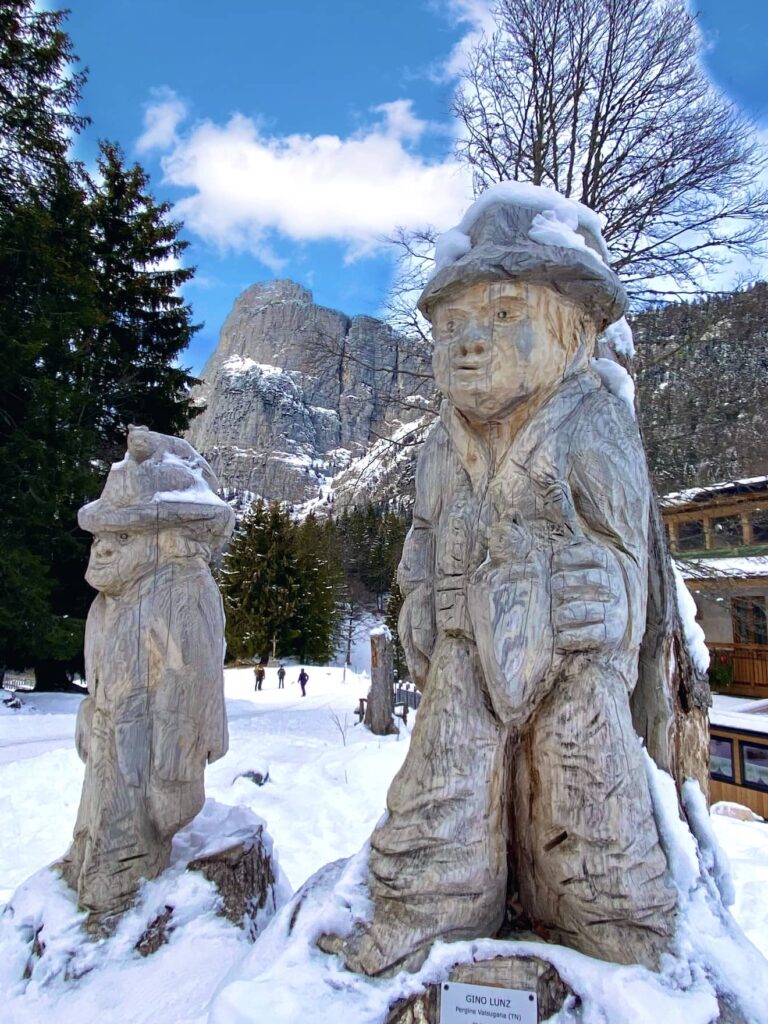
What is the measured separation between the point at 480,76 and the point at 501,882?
9.52 meters

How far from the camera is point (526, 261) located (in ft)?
6.42

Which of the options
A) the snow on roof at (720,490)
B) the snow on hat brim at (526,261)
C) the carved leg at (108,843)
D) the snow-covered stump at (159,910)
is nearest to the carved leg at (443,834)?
the snow on hat brim at (526,261)

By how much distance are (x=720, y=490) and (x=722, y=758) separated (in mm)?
5178

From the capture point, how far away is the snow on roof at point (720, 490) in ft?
31.1

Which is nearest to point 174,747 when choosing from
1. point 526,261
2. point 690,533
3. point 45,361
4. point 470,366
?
point 470,366

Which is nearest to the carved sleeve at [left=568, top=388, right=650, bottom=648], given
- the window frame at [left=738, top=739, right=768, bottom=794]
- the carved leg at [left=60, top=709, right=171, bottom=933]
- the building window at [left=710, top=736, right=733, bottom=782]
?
the carved leg at [left=60, top=709, right=171, bottom=933]

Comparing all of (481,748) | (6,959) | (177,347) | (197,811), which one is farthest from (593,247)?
(177,347)

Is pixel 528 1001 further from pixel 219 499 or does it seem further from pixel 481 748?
pixel 219 499

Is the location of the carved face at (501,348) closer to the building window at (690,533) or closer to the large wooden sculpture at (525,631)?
the large wooden sculpture at (525,631)

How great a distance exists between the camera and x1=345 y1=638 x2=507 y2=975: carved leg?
1731 mm

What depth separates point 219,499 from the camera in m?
3.40

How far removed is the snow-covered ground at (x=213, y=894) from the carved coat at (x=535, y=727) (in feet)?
0.51

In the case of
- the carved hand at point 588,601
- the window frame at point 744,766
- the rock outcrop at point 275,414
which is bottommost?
the window frame at point 744,766

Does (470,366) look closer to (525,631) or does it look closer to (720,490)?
(525,631)
